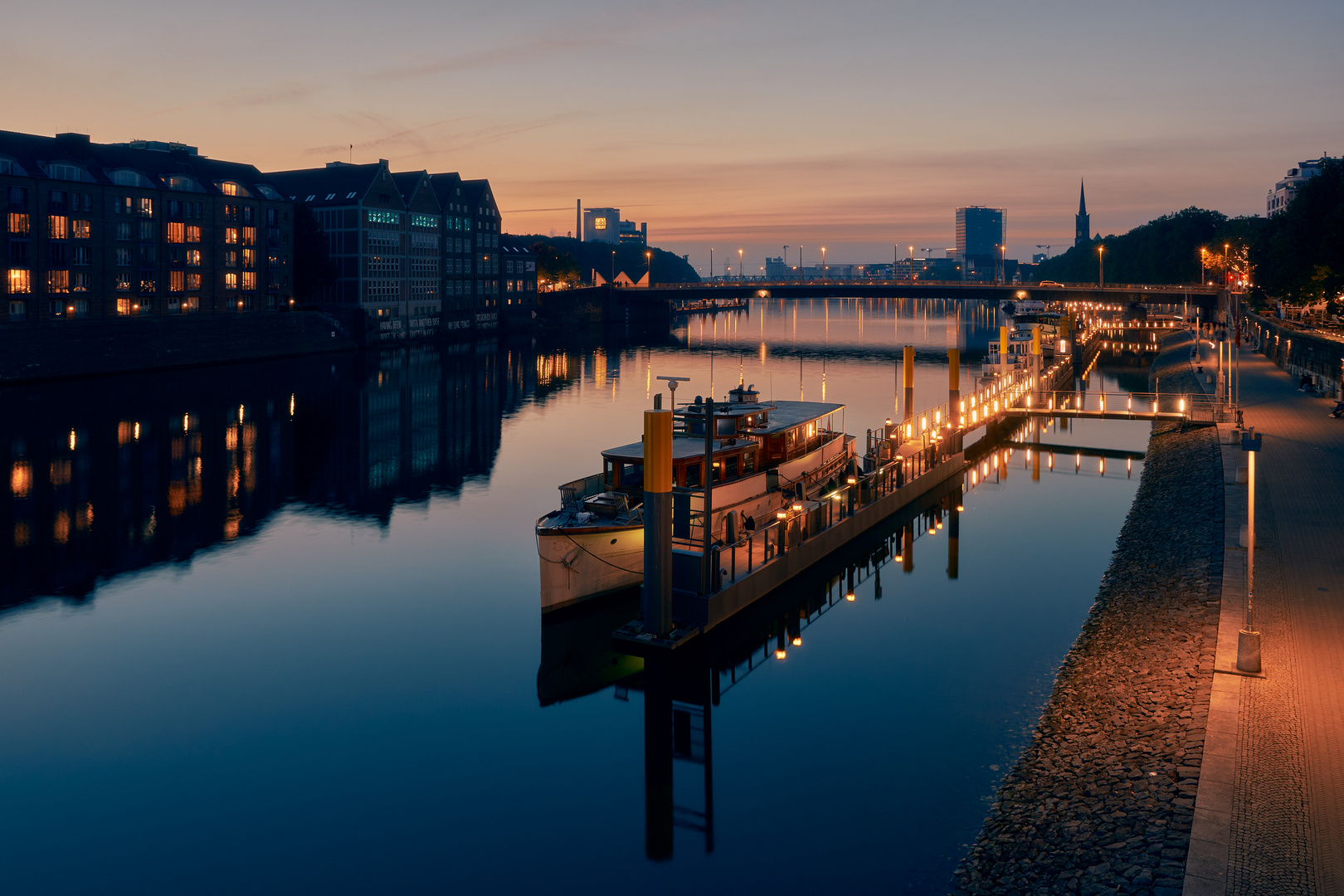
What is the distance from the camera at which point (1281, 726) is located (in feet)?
53.6

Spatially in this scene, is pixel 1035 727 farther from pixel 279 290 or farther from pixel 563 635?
pixel 279 290

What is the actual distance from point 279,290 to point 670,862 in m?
106

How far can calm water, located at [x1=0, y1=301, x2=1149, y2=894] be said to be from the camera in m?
16.9

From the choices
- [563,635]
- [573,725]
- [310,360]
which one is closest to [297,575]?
[563,635]

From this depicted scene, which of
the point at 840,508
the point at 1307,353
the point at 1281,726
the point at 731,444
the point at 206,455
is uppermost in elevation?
the point at 1307,353

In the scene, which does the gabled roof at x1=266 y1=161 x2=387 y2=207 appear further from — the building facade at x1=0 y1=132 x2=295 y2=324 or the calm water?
the calm water

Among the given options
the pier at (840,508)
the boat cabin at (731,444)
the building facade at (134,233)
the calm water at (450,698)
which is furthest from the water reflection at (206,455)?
the pier at (840,508)

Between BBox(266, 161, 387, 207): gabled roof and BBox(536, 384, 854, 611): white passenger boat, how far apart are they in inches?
3922

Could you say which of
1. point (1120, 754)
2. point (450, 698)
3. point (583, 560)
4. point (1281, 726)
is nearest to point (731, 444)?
point (583, 560)

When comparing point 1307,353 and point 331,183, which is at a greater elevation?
point 331,183

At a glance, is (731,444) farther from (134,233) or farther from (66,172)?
(134,233)

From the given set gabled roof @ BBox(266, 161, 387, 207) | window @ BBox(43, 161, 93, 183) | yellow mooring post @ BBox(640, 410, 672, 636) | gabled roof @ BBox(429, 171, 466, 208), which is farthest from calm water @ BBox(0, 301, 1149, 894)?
gabled roof @ BBox(429, 171, 466, 208)

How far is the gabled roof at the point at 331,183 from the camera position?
12519cm

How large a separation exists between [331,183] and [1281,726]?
12932 centimetres
